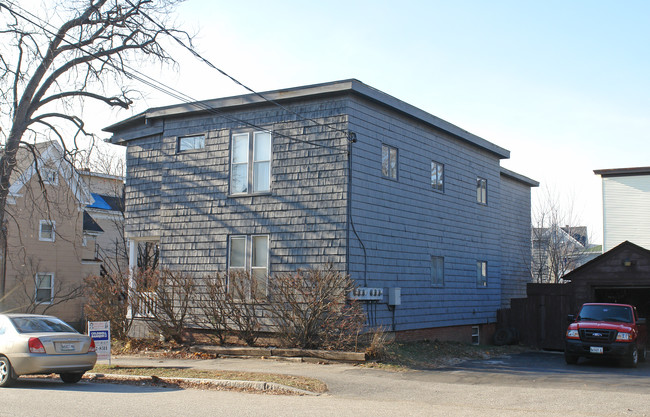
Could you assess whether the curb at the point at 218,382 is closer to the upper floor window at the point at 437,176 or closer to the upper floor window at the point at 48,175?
the upper floor window at the point at 48,175

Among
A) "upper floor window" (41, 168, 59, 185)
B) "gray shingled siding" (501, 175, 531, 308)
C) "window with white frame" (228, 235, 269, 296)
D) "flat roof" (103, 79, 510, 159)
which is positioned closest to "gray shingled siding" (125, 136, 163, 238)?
"flat roof" (103, 79, 510, 159)

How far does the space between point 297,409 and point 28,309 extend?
79.1ft

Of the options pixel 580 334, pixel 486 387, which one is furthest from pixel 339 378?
pixel 580 334

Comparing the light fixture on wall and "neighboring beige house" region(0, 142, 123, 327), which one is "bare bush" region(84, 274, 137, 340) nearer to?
"neighboring beige house" region(0, 142, 123, 327)

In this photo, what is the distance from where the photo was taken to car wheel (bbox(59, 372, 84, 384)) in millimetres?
13617

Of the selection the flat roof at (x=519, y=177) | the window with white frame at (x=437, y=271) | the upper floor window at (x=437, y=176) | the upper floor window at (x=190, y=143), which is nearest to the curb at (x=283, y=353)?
the window with white frame at (x=437, y=271)

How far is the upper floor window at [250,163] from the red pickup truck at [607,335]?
374 inches

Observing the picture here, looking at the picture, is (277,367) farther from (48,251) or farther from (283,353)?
(48,251)

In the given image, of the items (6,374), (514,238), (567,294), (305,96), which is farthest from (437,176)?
(6,374)

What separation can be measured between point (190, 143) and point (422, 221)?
7.70 meters

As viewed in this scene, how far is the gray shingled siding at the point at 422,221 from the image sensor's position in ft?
60.6

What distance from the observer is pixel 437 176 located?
2219 centimetres

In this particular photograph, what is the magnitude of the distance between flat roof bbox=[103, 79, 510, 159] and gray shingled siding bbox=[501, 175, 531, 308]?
527 cm

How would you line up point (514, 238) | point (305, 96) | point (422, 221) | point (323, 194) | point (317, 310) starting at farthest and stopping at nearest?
point (514, 238) < point (422, 221) < point (305, 96) < point (323, 194) < point (317, 310)
